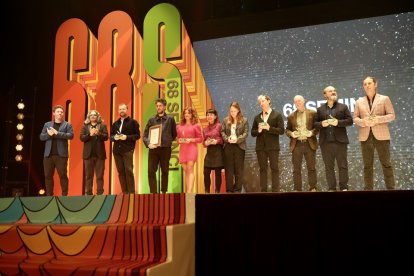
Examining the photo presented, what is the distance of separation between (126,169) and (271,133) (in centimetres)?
188

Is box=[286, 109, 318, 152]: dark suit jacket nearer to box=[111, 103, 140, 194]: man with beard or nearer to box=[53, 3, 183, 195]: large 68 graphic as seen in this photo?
box=[111, 103, 140, 194]: man with beard

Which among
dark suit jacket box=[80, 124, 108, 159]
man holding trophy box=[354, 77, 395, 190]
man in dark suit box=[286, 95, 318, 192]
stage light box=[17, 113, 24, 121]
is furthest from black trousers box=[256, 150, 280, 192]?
stage light box=[17, 113, 24, 121]

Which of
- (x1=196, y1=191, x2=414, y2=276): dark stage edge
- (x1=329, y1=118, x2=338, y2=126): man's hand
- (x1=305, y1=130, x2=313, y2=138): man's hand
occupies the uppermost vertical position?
(x1=329, y1=118, x2=338, y2=126): man's hand

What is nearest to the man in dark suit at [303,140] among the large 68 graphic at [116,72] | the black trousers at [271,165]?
the black trousers at [271,165]

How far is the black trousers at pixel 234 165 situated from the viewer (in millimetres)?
4977

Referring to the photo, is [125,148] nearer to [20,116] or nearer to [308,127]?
Answer: [308,127]

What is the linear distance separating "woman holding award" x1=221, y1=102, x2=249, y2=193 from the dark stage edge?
1601 mm

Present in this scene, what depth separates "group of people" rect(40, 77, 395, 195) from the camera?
454cm

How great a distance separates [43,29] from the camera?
746cm

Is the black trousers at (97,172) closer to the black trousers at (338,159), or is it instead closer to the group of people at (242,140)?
the group of people at (242,140)

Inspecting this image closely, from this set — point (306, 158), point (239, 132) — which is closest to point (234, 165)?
point (239, 132)

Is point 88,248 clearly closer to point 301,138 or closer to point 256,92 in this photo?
point 301,138

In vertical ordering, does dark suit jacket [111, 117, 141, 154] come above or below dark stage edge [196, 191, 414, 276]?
above

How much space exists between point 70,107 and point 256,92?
3.22 m
